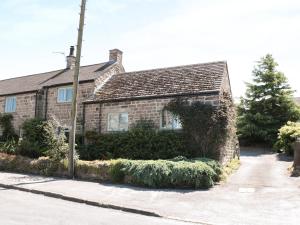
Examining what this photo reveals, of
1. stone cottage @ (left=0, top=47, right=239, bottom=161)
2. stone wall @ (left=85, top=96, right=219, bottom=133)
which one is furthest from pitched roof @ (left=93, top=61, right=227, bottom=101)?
stone wall @ (left=85, top=96, right=219, bottom=133)

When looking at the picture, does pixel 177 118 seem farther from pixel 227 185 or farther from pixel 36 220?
pixel 36 220

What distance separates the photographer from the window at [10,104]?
2827cm

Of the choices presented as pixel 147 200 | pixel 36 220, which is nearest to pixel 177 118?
pixel 147 200

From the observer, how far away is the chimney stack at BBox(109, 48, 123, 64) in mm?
27906

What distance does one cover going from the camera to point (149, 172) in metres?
14.3

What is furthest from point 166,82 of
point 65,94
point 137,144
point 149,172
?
point 149,172

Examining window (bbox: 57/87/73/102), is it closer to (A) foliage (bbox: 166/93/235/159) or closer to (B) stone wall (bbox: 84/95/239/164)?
(B) stone wall (bbox: 84/95/239/164)

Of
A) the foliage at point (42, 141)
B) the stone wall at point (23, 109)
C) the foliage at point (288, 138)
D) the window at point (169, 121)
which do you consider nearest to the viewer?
the foliage at point (42, 141)

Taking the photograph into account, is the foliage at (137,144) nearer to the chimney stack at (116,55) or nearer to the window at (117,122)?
the window at (117,122)

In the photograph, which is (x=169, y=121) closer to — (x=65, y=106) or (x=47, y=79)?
(x=65, y=106)

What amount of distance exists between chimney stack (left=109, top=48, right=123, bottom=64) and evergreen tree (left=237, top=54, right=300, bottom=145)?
12.3 meters

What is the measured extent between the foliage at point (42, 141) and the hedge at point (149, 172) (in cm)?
80

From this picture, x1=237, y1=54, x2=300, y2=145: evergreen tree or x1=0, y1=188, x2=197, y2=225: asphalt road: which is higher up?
x1=237, y1=54, x2=300, y2=145: evergreen tree

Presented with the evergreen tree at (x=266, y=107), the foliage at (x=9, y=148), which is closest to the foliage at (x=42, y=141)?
the foliage at (x=9, y=148)
